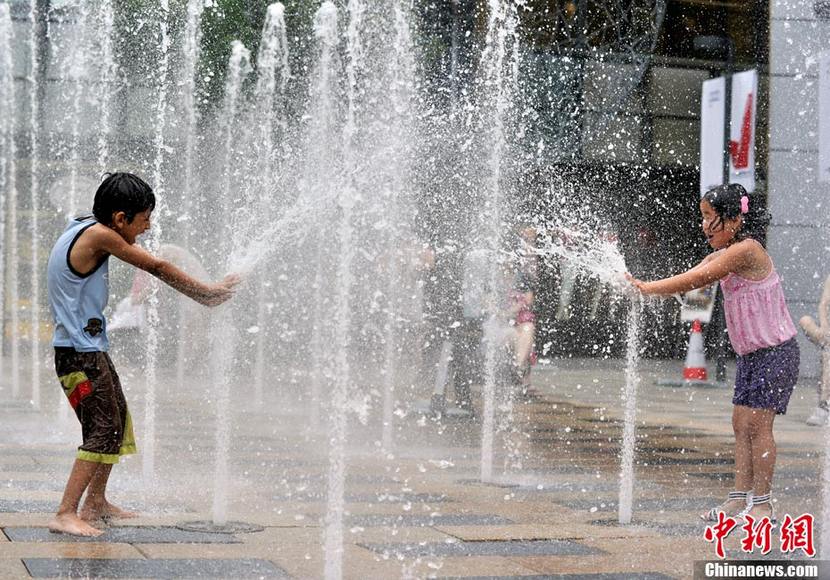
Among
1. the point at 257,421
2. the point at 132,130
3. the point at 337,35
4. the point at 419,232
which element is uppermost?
the point at 337,35

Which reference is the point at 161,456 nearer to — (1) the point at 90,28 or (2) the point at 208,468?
(2) the point at 208,468

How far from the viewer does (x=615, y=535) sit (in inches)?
223

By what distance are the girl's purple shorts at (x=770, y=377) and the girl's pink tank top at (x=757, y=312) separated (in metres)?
0.04

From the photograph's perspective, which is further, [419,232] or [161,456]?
[419,232]

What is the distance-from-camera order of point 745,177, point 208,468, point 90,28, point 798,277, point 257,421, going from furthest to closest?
point 90,28, point 798,277, point 745,177, point 257,421, point 208,468

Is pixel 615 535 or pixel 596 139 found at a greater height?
pixel 596 139

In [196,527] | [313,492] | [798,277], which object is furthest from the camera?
[798,277]

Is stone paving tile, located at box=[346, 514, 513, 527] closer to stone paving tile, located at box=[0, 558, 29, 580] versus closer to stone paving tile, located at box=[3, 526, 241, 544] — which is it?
stone paving tile, located at box=[3, 526, 241, 544]

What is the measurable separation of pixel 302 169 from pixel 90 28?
5219 millimetres

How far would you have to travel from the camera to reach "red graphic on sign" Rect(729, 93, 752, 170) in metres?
14.7

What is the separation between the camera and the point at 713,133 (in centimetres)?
1484

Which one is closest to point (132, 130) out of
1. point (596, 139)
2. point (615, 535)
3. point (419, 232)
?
point (419, 232)

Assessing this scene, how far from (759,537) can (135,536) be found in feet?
8.07

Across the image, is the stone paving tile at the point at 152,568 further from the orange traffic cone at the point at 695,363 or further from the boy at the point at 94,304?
the orange traffic cone at the point at 695,363
